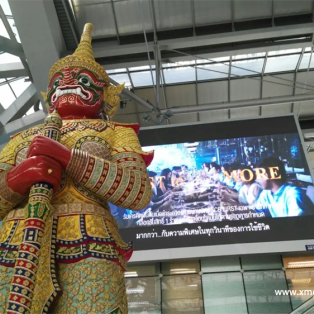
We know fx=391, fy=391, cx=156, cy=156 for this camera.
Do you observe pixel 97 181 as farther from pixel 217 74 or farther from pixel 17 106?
pixel 217 74

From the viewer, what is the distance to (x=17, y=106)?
399 inches

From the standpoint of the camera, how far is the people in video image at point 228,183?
9219mm

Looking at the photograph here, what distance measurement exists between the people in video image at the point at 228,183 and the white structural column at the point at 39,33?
362 cm

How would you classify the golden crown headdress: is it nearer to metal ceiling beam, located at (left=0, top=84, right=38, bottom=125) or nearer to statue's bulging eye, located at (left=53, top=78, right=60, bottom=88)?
A: statue's bulging eye, located at (left=53, top=78, right=60, bottom=88)

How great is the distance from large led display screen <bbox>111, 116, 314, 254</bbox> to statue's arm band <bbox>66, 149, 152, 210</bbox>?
6.23 m

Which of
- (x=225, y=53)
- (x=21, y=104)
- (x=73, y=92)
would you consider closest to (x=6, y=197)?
(x=73, y=92)

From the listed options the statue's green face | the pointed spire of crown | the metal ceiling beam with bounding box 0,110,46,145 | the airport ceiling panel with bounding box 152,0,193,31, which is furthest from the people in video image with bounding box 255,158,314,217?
the statue's green face

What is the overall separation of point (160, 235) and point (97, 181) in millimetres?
6524

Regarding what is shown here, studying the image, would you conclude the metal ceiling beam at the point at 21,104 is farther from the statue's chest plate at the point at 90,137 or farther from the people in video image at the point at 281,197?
the statue's chest plate at the point at 90,137

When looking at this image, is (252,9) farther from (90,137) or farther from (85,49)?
(90,137)

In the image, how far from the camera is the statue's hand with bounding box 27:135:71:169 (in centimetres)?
263

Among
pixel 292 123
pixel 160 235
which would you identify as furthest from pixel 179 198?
pixel 292 123

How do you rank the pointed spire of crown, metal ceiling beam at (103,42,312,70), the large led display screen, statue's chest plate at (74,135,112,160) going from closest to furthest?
statue's chest plate at (74,135,112,160) < the pointed spire of crown < the large led display screen < metal ceiling beam at (103,42,312,70)

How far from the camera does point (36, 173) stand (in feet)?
8.37
